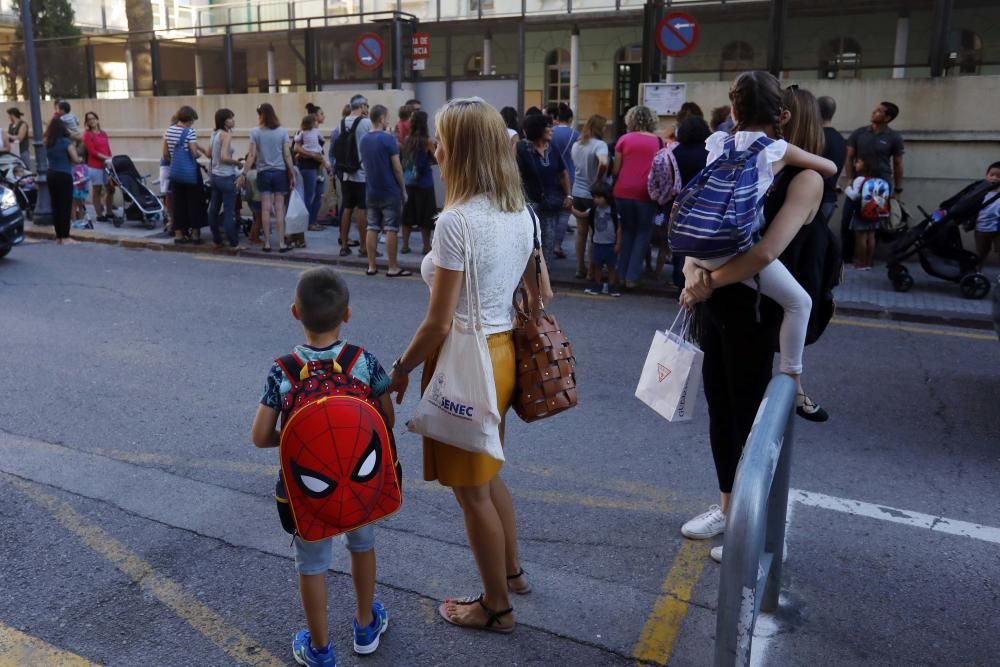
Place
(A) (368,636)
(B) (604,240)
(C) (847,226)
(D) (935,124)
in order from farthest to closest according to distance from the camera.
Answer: (D) (935,124) < (C) (847,226) < (B) (604,240) < (A) (368,636)

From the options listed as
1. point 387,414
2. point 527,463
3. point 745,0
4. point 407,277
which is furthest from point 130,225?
point 387,414

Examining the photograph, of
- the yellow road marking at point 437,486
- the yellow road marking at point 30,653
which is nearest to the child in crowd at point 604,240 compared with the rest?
the yellow road marking at point 437,486

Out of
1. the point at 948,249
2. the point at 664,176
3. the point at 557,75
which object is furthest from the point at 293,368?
the point at 557,75

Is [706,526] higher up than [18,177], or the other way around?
[18,177]

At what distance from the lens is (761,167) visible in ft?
9.95

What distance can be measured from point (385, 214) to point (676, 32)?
4591 mm

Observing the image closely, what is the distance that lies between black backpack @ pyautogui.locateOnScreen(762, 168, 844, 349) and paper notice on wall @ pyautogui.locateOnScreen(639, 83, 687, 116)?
8.42 meters

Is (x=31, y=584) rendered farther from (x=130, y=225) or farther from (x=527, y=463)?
(x=130, y=225)

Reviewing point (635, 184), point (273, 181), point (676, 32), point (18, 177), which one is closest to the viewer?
point (635, 184)

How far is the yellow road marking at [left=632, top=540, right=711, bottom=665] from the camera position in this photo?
9.87ft

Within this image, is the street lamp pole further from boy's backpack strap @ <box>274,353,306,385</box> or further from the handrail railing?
the handrail railing

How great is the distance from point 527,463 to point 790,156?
2.22 metres

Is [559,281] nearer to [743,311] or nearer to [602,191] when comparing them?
[602,191]

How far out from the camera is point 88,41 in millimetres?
18562
